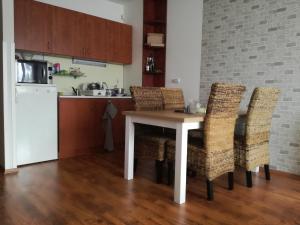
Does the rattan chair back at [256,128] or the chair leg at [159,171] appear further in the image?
the chair leg at [159,171]

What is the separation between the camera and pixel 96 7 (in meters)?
4.32

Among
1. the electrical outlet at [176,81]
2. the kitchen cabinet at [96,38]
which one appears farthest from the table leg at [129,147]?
the kitchen cabinet at [96,38]

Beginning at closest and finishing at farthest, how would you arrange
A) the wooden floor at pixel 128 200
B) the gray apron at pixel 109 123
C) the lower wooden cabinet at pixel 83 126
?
the wooden floor at pixel 128 200 → the lower wooden cabinet at pixel 83 126 → the gray apron at pixel 109 123

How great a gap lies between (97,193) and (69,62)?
2484mm

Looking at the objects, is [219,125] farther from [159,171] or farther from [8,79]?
[8,79]

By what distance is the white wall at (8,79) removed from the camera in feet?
8.85

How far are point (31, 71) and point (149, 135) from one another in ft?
5.72

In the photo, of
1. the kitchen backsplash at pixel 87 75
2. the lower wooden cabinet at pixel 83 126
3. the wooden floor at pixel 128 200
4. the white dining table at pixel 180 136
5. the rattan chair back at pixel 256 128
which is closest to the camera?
the wooden floor at pixel 128 200

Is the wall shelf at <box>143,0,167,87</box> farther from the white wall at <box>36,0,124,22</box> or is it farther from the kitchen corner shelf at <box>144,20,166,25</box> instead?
the white wall at <box>36,0,124,22</box>

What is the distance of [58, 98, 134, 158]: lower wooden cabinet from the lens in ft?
11.4

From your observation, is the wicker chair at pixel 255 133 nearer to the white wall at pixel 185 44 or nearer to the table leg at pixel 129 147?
the table leg at pixel 129 147

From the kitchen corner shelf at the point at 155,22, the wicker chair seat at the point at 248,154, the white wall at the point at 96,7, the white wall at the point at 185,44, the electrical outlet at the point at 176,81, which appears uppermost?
the white wall at the point at 96,7

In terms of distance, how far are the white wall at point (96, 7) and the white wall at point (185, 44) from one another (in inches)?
40.4

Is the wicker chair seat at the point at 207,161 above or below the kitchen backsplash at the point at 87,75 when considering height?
below
